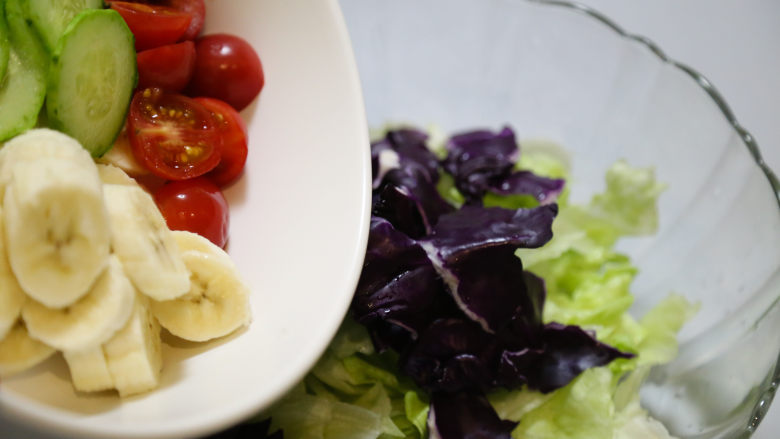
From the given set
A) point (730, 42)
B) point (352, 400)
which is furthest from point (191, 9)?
point (730, 42)

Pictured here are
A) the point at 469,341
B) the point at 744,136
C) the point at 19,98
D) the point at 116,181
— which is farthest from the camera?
the point at 744,136

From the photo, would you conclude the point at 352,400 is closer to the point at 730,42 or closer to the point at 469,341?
the point at 469,341

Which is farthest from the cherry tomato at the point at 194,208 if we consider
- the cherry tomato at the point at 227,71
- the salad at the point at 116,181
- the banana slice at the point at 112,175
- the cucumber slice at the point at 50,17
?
the cucumber slice at the point at 50,17

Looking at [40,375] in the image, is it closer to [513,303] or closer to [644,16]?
[513,303]

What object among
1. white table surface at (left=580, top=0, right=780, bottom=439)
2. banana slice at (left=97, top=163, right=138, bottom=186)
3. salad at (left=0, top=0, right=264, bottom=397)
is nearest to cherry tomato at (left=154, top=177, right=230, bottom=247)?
salad at (left=0, top=0, right=264, bottom=397)

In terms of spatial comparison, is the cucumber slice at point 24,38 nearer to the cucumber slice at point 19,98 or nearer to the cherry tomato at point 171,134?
the cucumber slice at point 19,98

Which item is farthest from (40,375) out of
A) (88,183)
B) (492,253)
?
(492,253)
